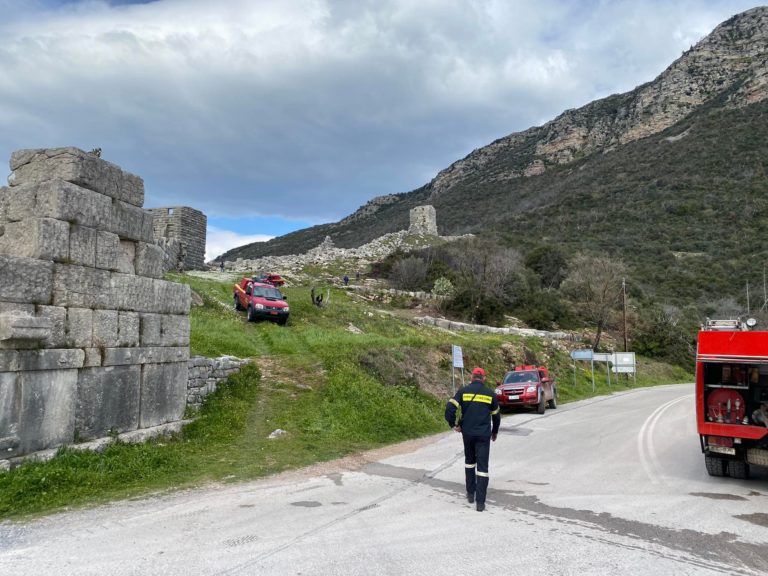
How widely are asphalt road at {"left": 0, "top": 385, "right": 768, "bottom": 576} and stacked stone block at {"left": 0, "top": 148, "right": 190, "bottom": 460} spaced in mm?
2232

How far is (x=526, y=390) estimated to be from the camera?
61.6ft

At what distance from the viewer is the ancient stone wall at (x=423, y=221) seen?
68.6m

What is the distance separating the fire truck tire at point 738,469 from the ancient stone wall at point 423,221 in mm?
59537

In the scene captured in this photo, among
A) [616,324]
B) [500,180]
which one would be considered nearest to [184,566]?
[616,324]

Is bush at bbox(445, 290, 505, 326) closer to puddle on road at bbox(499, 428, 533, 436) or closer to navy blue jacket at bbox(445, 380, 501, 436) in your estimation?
puddle on road at bbox(499, 428, 533, 436)

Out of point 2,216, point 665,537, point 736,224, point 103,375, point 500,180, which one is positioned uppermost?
point 500,180

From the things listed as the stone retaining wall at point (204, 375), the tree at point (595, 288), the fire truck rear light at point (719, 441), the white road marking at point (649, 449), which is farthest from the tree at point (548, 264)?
the fire truck rear light at point (719, 441)

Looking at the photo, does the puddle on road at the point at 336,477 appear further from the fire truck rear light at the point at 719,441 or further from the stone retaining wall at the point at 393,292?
the stone retaining wall at the point at 393,292

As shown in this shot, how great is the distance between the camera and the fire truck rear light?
873cm

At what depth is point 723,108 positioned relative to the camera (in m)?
77.4

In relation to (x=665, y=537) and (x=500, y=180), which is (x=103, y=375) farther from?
(x=500, y=180)

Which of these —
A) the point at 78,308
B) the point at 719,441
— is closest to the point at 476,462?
the point at 719,441

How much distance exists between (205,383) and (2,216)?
16.8 ft

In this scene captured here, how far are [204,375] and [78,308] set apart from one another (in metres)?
3.93
